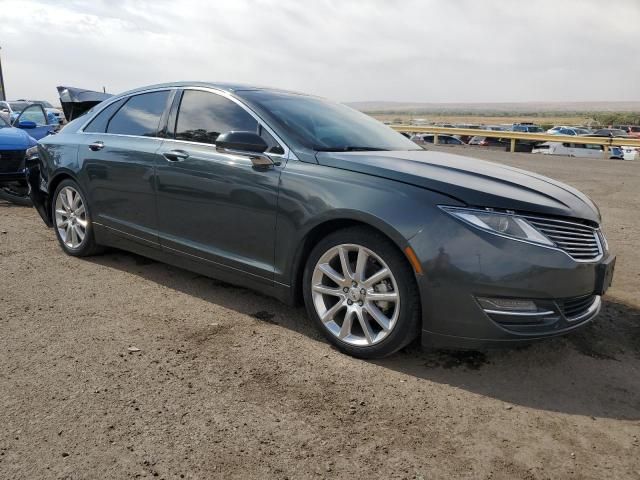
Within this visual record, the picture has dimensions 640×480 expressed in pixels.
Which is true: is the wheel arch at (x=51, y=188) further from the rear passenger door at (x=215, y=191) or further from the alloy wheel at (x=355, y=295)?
the alloy wheel at (x=355, y=295)

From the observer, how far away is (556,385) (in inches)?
122

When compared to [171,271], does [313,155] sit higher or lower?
higher

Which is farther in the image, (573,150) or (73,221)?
(573,150)

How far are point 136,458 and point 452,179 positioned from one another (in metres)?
2.17

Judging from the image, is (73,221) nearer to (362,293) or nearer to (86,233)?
(86,233)

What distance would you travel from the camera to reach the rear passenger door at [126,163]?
4430 mm

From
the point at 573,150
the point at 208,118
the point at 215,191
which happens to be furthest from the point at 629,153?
the point at 215,191

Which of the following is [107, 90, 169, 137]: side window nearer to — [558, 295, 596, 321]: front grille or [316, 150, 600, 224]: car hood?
[316, 150, 600, 224]: car hood

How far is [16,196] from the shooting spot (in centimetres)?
816

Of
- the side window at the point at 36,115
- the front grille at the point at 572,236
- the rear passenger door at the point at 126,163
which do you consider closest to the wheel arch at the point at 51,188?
the rear passenger door at the point at 126,163

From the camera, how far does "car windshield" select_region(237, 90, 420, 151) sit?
3.76 metres

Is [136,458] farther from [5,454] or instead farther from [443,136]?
[443,136]

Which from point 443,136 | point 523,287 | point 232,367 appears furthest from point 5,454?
point 443,136

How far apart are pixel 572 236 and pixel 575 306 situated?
40cm
